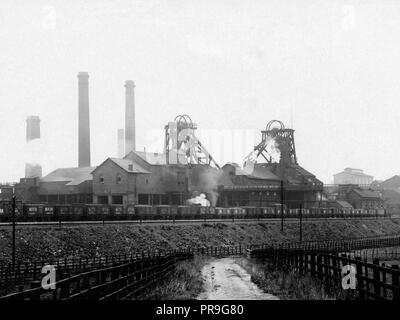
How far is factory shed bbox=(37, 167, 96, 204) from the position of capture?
9544cm

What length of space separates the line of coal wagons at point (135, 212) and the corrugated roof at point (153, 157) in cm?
1495

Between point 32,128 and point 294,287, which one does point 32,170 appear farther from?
point 294,287

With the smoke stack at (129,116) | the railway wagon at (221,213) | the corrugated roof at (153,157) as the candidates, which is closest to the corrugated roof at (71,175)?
the corrugated roof at (153,157)

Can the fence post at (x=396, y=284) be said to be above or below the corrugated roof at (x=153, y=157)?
below

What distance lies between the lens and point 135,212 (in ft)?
245

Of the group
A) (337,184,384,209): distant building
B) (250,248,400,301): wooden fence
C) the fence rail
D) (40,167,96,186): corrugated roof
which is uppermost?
(40,167,96,186): corrugated roof

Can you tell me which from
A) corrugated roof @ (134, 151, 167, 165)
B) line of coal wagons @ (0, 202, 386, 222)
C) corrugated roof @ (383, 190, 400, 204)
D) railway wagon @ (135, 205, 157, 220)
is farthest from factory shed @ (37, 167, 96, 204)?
corrugated roof @ (383, 190, 400, 204)

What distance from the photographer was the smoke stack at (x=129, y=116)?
115 metres

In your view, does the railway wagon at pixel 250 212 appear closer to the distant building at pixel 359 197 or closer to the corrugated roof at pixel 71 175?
the corrugated roof at pixel 71 175

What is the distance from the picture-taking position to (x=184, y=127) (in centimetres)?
11606

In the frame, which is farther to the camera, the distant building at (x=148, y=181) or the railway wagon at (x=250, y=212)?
the railway wagon at (x=250, y=212)

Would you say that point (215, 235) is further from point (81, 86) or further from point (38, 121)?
point (38, 121)

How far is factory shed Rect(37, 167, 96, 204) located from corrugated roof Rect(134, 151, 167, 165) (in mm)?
9713

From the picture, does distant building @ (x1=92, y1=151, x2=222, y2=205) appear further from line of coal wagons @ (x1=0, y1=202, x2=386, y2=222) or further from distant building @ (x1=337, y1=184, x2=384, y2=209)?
distant building @ (x1=337, y1=184, x2=384, y2=209)
